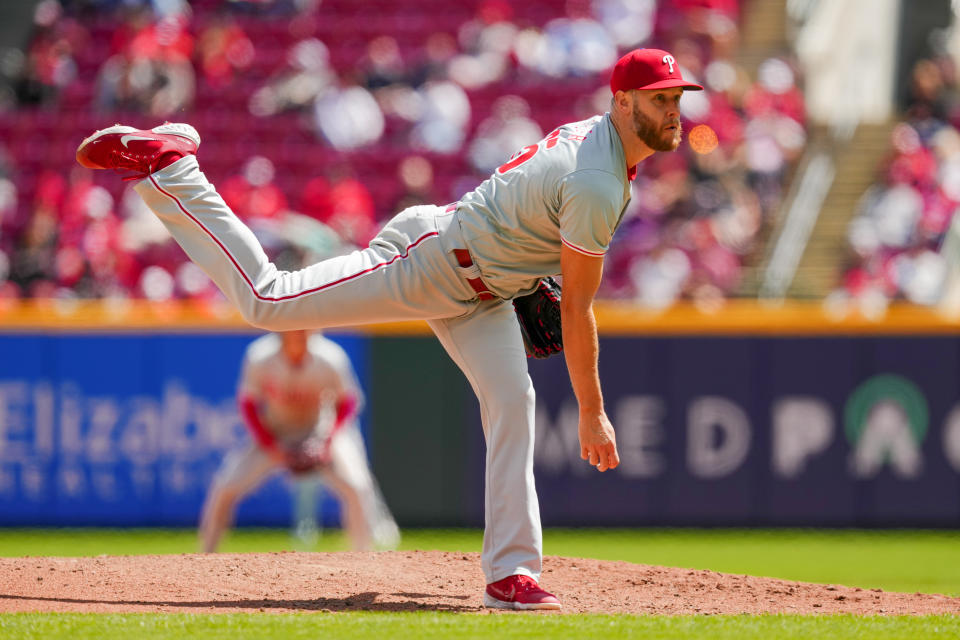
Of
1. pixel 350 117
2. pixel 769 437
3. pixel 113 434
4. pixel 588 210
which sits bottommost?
pixel 113 434

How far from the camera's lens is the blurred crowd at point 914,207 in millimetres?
12867

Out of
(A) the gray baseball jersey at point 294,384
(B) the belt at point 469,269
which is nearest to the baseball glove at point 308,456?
(A) the gray baseball jersey at point 294,384

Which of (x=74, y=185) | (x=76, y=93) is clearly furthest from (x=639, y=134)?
(x=76, y=93)

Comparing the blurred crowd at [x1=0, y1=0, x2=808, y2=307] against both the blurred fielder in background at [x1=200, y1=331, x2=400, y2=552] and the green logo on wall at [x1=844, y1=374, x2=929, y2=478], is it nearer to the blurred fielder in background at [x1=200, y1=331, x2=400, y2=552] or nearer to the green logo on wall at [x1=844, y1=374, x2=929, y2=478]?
the green logo on wall at [x1=844, y1=374, x2=929, y2=478]

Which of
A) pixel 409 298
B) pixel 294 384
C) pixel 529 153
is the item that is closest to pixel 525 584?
pixel 409 298

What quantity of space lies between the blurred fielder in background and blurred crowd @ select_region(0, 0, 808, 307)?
2725mm

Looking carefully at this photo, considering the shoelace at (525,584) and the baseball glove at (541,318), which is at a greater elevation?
the baseball glove at (541,318)

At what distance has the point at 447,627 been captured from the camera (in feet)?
16.1

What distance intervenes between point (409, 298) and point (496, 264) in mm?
352

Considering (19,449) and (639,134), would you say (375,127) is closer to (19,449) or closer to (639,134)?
(19,449)

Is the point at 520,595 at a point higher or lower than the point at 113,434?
lower

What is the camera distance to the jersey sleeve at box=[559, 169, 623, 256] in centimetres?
503

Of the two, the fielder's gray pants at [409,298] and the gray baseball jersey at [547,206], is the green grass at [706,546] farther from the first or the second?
the gray baseball jersey at [547,206]

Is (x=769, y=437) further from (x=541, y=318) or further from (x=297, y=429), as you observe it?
(x=541, y=318)
